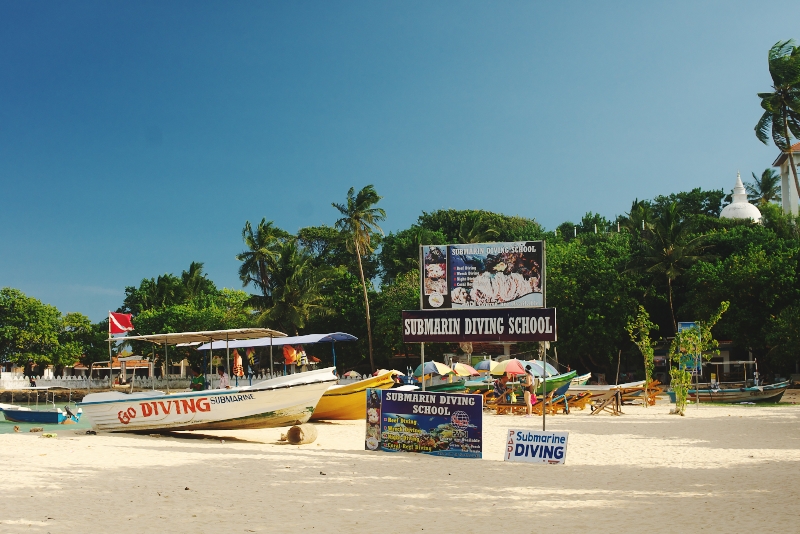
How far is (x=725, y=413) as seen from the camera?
24.0m

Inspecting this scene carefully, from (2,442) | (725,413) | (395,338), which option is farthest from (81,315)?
(725,413)

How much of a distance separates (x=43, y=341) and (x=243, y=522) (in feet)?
183

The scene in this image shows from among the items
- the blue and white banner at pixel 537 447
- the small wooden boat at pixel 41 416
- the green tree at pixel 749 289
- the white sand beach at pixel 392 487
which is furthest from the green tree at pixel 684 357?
the small wooden boat at pixel 41 416

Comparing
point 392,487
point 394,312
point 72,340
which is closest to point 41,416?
point 394,312

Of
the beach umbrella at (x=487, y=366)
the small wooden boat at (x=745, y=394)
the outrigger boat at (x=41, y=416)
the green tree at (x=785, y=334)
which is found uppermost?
the green tree at (x=785, y=334)

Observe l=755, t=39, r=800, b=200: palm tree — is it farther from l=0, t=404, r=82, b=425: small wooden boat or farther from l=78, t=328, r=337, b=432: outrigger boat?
l=0, t=404, r=82, b=425: small wooden boat

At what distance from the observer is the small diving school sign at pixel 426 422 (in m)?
12.8

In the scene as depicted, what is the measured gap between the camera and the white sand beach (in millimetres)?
7871

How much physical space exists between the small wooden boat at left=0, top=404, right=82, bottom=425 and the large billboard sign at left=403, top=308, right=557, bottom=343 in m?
19.1

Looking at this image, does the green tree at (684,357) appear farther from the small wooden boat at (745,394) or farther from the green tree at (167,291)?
the green tree at (167,291)

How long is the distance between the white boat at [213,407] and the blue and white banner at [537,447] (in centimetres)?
662

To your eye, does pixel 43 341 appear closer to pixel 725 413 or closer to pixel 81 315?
pixel 81 315

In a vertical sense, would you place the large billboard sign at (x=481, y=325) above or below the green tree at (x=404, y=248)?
below

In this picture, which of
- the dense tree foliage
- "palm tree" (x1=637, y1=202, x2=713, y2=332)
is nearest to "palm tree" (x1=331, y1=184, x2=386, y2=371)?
the dense tree foliage
